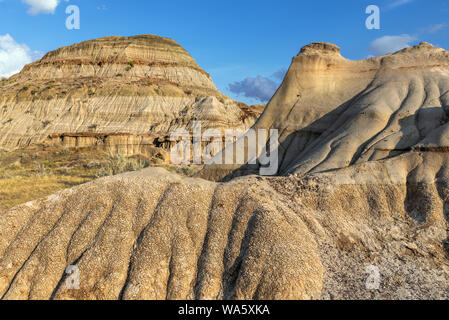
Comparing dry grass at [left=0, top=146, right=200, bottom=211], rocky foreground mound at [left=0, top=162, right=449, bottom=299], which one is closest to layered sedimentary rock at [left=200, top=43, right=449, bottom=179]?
rocky foreground mound at [left=0, top=162, right=449, bottom=299]

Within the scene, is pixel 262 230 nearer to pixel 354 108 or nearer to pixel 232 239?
pixel 232 239

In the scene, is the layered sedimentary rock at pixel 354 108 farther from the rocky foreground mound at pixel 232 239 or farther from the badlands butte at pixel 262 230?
the rocky foreground mound at pixel 232 239

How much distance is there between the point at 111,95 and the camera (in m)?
52.3

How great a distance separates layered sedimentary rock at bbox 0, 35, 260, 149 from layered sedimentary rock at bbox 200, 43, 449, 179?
97.6 feet

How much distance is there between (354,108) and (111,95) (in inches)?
1806

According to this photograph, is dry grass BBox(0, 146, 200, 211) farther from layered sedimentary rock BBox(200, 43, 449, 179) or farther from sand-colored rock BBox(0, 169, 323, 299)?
layered sedimentary rock BBox(200, 43, 449, 179)

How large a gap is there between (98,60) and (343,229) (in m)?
60.9

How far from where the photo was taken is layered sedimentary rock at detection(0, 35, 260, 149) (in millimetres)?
47844

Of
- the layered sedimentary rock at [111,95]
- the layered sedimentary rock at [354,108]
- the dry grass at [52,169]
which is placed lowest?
the dry grass at [52,169]

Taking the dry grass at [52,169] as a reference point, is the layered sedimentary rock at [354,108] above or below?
above

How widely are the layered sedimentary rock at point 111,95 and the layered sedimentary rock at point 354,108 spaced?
29754 millimetres

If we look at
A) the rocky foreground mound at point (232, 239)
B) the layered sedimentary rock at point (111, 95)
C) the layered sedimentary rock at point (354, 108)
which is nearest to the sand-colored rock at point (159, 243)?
the rocky foreground mound at point (232, 239)

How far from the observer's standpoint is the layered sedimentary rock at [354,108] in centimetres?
1034
